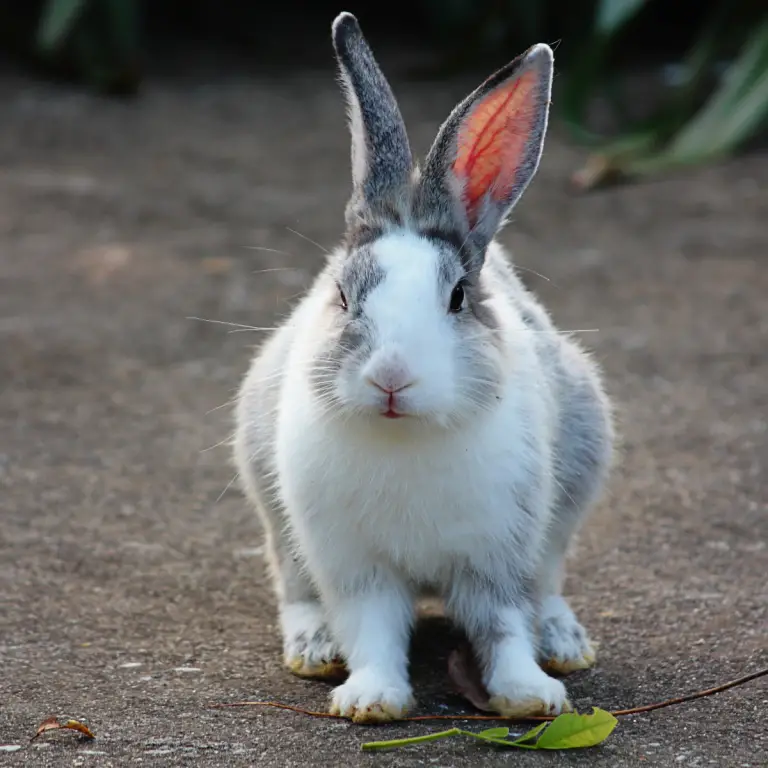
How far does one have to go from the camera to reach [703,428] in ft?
17.5

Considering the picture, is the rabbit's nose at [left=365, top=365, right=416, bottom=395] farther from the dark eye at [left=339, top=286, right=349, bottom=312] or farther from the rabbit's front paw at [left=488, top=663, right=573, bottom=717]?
the rabbit's front paw at [left=488, top=663, right=573, bottom=717]

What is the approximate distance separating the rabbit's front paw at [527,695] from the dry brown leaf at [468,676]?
4 centimetres

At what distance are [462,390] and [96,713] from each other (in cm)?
106

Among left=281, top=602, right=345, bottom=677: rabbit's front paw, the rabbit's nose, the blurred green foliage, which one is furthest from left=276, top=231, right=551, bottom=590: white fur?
the blurred green foliage

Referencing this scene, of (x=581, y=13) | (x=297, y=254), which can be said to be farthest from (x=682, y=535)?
(x=581, y=13)

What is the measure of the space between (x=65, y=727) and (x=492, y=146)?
158 cm

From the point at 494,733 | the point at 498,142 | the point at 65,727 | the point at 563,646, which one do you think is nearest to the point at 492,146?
the point at 498,142

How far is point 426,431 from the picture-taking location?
3068mm

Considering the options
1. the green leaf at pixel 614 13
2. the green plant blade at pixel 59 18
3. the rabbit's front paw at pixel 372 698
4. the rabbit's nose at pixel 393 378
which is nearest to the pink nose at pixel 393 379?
the rabbit's nose at pixel 393 378

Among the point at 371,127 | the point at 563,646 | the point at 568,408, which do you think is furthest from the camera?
the point at 568,408

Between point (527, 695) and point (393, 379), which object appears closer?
point (393, 379)

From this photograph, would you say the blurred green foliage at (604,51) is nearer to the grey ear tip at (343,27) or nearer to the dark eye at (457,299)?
the grey ear tip at (343,27)

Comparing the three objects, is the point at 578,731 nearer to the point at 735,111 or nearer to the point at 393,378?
the point at 393,378

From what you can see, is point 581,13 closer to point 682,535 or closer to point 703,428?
point 703,428
